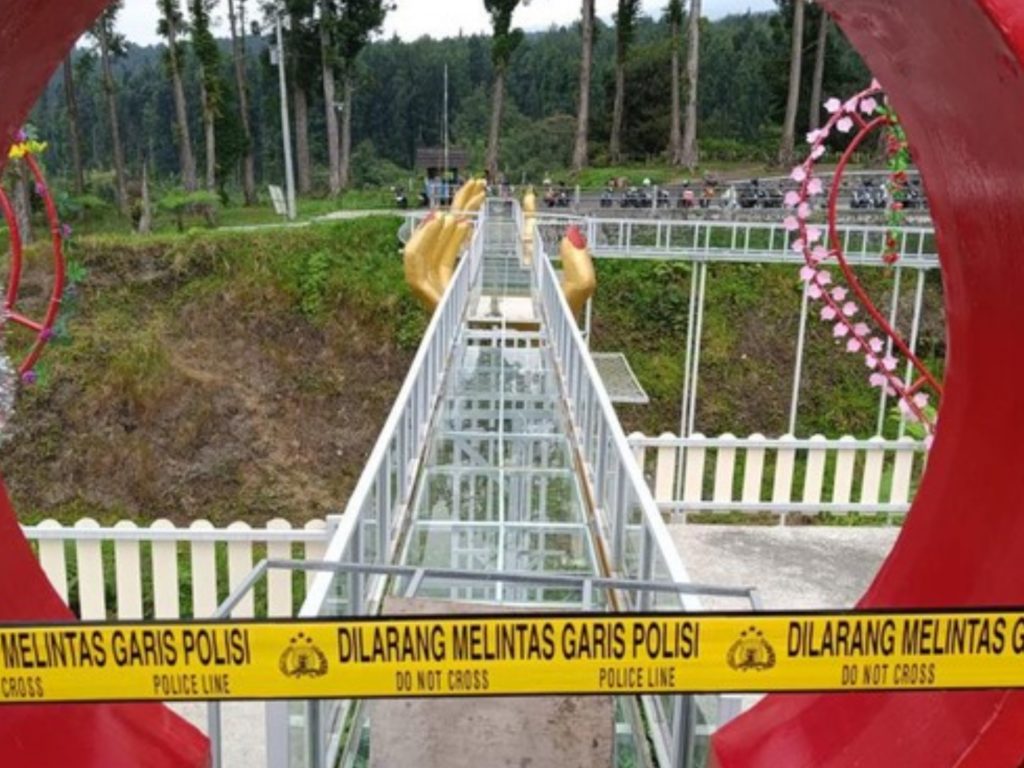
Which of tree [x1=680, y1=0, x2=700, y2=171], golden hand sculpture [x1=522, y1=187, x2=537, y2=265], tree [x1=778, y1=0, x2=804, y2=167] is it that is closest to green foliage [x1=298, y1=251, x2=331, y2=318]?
golden hand sculpture [x1=522, y1=187, x2=537, y2=265]

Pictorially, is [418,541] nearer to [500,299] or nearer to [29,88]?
[29,88]

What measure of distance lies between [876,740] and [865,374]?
23192mm

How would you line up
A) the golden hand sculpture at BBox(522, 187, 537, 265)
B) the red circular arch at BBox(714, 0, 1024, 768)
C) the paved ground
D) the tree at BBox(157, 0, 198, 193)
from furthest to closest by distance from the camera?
the tree at BBox(157, 0, 198, 193), the golden hand sculpture at BBox(522, 187, 537, 265), the paved ground, the red circular arch at BBox(714, 0, 1024, 768)

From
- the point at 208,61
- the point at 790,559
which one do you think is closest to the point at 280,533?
the point at 790,559

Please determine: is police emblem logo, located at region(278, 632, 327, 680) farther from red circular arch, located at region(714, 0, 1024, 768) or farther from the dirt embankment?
the dirt embankment

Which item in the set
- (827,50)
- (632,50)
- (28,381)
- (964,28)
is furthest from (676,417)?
(632,50)

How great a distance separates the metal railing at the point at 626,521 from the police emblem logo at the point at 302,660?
1.17m

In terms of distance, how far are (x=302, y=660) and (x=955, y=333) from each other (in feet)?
7.09

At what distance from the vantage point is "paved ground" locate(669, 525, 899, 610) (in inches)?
330

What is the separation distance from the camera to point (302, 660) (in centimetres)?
262

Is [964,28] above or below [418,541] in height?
above

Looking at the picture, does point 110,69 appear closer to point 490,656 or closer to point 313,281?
point 313,281

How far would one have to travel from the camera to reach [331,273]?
26328mm

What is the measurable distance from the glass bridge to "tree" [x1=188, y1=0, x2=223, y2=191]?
29524 mm
